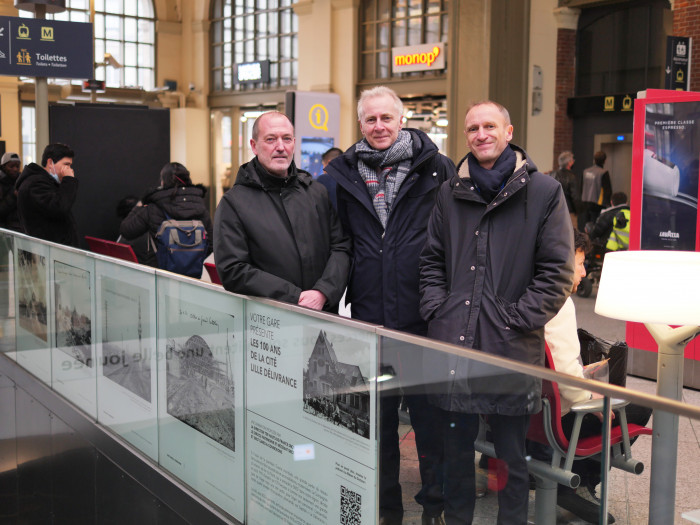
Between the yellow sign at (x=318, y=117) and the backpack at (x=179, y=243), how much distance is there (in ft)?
14.2

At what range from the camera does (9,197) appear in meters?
8.81

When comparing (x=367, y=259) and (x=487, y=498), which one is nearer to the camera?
(x=487, y=498)

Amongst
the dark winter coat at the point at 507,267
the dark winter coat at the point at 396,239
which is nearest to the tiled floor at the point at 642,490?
the dark winter coat at the point at 507,267

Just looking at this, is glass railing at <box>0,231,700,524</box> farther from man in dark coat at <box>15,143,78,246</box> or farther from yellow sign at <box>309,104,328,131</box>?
yellow sign at <box>309,104,328,131</box>

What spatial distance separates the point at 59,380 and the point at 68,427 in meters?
0.34

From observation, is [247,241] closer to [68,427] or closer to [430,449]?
[430,449]

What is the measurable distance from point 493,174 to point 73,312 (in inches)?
127

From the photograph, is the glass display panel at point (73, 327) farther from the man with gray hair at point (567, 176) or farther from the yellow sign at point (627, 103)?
the yellow sign at point (627, 103)

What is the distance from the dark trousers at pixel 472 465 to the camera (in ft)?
7.42

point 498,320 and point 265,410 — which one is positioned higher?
point 498,320

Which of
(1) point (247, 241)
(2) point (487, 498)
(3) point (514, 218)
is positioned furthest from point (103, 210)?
(2) point (487, 498)

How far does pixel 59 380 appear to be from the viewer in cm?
575

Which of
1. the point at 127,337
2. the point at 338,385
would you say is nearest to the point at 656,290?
the point at 338,385

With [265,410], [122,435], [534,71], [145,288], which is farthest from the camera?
[534,71]
